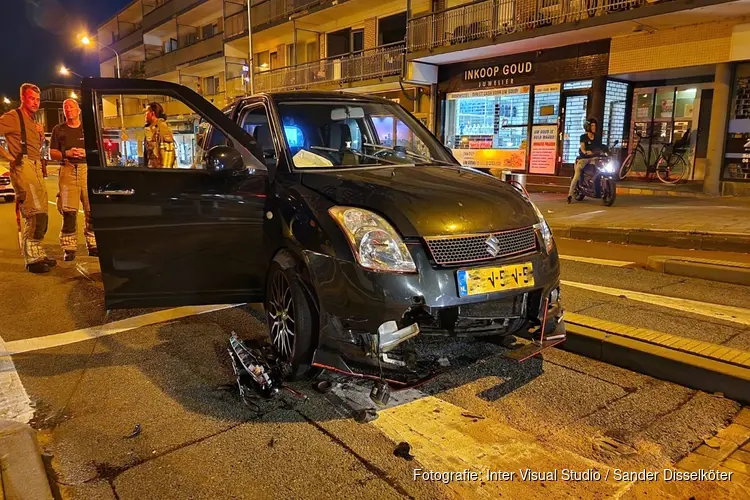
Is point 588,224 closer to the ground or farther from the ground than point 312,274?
closer to the ground

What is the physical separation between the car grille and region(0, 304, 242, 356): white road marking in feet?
9.59

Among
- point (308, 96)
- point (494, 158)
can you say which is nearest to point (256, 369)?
point (308, 96)

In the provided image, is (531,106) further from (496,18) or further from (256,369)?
(256,369)

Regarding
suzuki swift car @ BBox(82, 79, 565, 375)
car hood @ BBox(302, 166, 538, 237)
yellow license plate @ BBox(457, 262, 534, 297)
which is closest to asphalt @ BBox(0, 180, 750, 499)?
suzuki swift car @ BBox(82, 79, 565, 375)

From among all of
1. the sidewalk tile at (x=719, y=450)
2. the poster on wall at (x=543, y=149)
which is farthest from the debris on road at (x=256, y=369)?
the poster on wall at (x=543, y=149)

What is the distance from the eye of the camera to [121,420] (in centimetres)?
322

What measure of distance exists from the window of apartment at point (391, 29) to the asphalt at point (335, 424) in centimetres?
1982

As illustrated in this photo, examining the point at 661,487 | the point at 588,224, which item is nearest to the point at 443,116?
the point at 588,224

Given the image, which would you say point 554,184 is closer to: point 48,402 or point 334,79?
point 334,79

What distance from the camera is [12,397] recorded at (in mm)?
3533

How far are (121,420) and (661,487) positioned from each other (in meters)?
2.85

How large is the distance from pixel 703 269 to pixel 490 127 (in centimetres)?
1301

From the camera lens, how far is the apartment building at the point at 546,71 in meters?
12.8

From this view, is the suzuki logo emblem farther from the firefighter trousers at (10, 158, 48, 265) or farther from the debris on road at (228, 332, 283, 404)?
the firefighter trousers at (10, 158, 48, 265)
